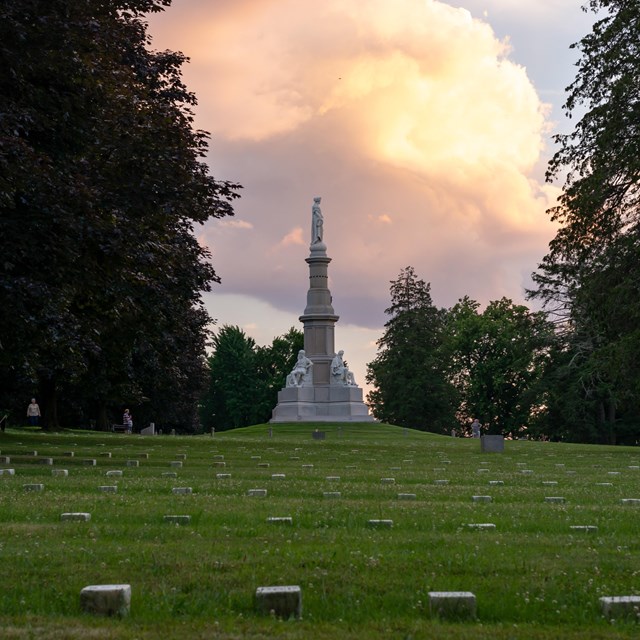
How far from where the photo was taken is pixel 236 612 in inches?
276

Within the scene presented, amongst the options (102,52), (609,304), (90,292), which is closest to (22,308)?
(90,292)

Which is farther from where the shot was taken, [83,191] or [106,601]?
[83,191]

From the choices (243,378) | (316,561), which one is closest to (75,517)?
(316,561)

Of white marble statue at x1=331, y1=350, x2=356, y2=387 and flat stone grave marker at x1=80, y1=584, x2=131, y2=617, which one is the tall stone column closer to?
white marble statue at x1=331, y1=350, x2=356, y2=387

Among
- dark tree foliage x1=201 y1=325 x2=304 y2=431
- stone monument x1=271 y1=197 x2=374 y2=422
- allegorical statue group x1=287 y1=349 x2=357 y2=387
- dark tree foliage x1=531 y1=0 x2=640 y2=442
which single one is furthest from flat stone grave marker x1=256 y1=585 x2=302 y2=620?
dark tree foliage x1=201 y1=325 x2=304 y2=431

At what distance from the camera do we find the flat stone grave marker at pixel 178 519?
11.5m

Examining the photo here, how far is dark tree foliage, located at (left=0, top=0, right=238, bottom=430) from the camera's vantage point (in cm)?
2298

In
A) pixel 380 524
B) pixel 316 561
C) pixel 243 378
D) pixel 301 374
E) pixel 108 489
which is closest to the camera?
pixel 316 561

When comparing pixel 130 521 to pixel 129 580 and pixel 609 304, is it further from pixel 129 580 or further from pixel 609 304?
pixel 609 304

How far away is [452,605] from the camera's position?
6980 millimetres

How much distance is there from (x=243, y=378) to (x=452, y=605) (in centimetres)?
13043

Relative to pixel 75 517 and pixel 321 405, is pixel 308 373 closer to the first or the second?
pixel 321 405

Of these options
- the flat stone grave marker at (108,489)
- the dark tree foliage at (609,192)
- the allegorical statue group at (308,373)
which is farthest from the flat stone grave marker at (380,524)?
the allegorical statue group at (308,373)

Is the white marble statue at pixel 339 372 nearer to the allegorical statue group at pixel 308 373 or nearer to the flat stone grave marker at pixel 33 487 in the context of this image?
the allegorical statue group at pixel 308 373
